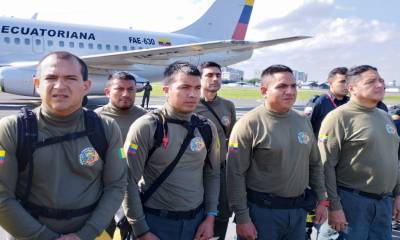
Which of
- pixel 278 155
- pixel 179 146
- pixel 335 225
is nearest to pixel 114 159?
pixel 179 146

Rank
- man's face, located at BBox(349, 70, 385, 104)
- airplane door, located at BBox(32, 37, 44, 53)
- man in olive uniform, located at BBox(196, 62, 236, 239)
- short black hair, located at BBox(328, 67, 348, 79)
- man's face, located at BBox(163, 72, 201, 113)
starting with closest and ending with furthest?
man's face, located at BBox(163, 72, 201, 113)
man's face, located at BBox(349, 70, 385, 104)
man in olive uniform, located at BBox(196, 62, 236, 239)
short black hair, located at BBox(328, 67, 348, 79)
airplane door, located at BBox(32, 37, 44, 53)

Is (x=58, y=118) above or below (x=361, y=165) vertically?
above

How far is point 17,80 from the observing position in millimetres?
13820

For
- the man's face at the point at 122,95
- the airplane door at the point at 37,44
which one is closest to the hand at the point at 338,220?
the man's face at the point at 122,95

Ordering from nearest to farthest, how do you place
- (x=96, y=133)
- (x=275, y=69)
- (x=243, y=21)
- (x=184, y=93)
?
(x=96, y=133) < (x=184, y=93) < (x=275, y=69) < (x=243, y=21)

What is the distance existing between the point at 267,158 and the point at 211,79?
4.51 ft

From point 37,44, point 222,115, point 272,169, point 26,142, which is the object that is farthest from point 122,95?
point 37,44

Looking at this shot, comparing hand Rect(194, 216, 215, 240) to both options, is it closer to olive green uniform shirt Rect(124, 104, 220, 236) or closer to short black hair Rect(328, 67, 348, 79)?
olive green uniform shirt Rect(124, 104, 220, 236)

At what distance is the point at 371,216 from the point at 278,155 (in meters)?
1.06

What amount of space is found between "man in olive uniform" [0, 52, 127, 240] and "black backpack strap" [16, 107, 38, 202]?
15 mm

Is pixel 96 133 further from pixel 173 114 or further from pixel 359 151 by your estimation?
pixel 359 151

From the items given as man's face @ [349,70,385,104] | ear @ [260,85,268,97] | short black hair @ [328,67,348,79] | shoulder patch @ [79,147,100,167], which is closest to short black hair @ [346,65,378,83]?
man's face @ [349,70,385,104]

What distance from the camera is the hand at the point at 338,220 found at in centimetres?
303

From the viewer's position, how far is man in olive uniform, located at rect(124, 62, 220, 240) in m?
2.43
